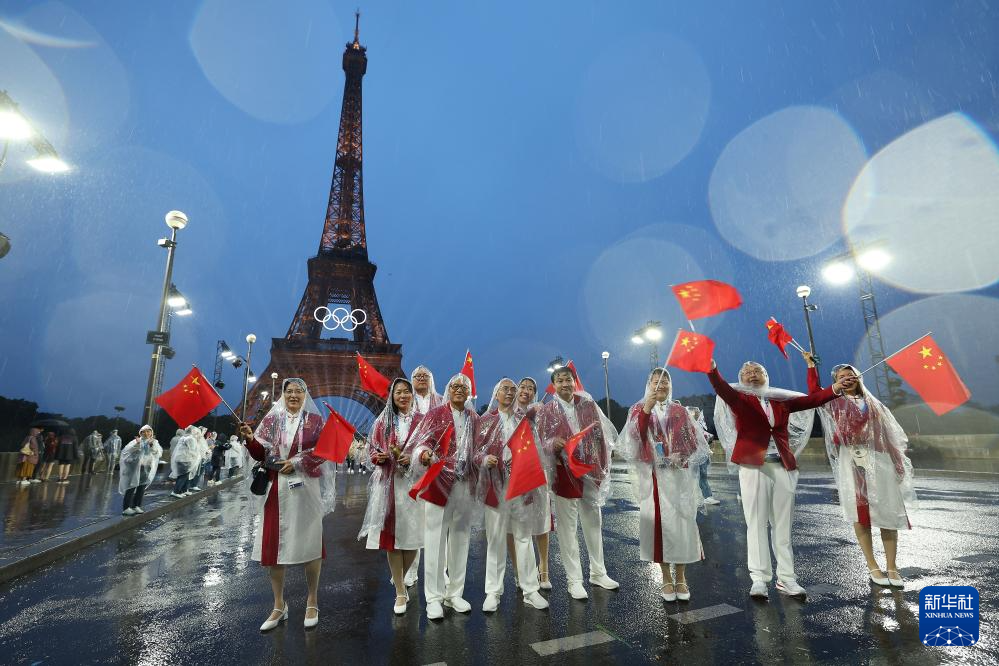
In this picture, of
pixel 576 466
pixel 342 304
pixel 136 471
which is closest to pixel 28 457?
pixel 136 471

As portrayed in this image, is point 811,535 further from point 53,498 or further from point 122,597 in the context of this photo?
point 53,498

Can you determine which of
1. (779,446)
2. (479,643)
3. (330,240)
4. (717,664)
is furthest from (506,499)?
(330,240)

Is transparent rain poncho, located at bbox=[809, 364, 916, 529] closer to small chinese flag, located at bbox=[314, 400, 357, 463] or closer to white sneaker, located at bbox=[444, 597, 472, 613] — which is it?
white sneaker, located at bbox=[444, 597, 472, 613]

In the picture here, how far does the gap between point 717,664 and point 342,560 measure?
4.56 meters

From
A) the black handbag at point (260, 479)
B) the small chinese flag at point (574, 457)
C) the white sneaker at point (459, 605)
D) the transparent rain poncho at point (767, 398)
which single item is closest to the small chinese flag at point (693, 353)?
the transparent rain poncho at point (767, 398)

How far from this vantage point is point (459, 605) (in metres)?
4.14

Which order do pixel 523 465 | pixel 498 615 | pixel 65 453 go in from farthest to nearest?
1. pixel 65 453
2. pixel 523 465
3. pixel 498 615

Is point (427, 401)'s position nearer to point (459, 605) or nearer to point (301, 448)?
point (301, 448)

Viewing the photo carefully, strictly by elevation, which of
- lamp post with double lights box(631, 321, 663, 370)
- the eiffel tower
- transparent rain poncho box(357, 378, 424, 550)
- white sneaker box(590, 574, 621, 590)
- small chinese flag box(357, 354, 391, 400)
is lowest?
white sneaker box(590, 574, 621, 590)

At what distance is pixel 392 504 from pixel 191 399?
206 cm

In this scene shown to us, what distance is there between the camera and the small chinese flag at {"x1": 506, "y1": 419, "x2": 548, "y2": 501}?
13.7 ft

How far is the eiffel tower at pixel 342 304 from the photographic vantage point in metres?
38.3

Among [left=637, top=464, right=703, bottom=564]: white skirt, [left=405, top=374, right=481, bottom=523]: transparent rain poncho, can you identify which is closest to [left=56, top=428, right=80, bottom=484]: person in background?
[left=405, top=374, right=481, bottom=523]: transparent rain poncho

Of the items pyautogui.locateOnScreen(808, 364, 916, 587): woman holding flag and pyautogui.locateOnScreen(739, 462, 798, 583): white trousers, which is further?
pyautogui.locateOnScreen(808, 364, 916, 587): woman holding flag
